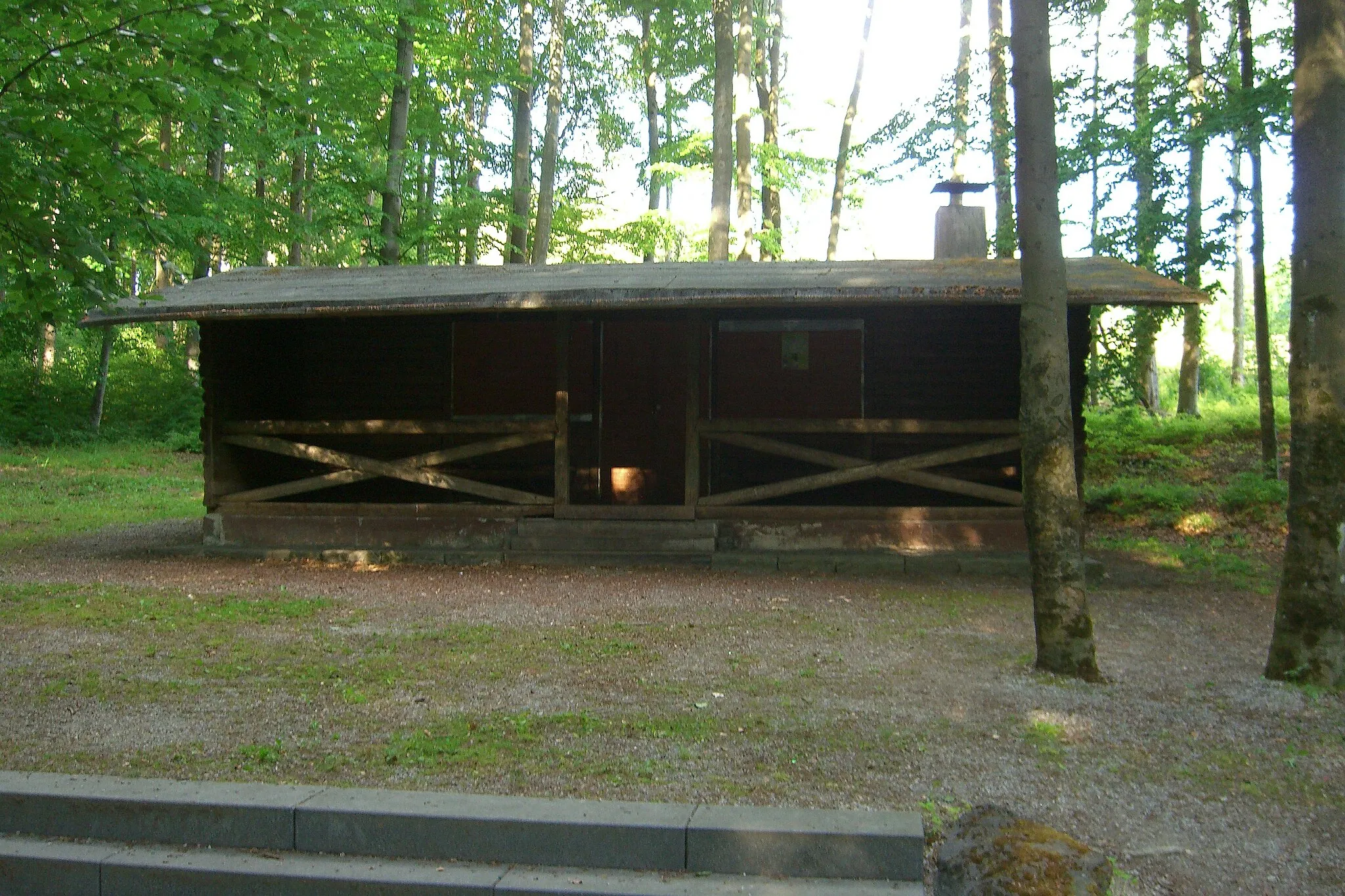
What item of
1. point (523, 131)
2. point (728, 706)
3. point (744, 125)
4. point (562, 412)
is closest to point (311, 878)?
point (728, 706)

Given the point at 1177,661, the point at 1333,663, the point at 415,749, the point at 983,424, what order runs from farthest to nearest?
1. the point at 983,424
2. the point at 1177,661
3. the point at 1333,663
4. the point at 415,749

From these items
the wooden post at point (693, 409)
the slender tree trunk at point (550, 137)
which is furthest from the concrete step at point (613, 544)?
the slender tree trunk at point (550, 137)

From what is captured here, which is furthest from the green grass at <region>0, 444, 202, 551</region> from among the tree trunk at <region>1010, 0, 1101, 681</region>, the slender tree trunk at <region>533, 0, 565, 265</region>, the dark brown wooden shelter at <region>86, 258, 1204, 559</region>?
the tree trunk at <region>1010, 0, 1101, 681</region>

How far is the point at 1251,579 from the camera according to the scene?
10.6 metres

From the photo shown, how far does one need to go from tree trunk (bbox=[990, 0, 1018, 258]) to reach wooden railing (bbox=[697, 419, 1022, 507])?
6.15 metres

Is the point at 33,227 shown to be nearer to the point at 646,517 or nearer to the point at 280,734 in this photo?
the point at 280,734

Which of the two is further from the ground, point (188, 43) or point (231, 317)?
point (188, 43)

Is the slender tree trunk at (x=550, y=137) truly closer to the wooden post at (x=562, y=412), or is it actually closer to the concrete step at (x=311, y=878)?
the wooden post at (x=562, y=412)

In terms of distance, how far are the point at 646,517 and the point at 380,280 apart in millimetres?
4163

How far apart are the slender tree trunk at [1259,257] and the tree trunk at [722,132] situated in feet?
27.2

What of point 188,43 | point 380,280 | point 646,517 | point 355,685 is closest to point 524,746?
point 355,685

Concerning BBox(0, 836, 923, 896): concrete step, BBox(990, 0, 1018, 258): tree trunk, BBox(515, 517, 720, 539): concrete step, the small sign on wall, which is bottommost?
BBox(0, 836, 923, 896): concrete step

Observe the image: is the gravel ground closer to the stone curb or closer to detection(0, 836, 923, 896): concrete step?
the stone curb

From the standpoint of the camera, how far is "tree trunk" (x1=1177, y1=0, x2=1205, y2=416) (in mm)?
13914
